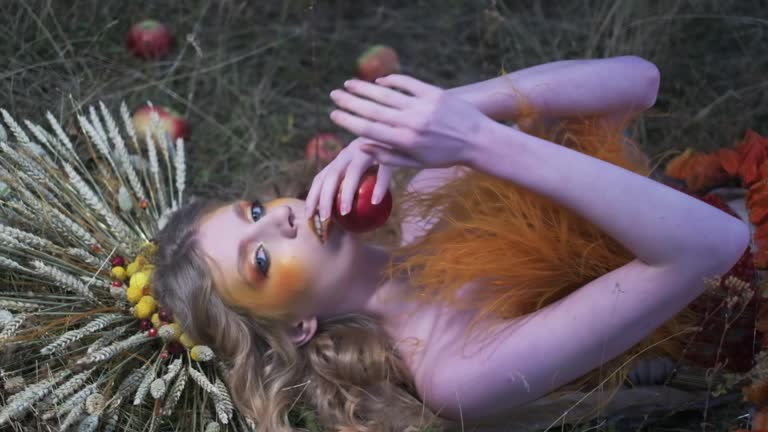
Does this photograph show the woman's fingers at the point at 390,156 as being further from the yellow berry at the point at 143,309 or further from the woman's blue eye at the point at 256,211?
the yellow berry at the point at 143,309

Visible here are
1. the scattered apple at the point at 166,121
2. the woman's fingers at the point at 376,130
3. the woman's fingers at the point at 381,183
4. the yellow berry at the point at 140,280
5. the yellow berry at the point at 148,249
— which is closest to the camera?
the woman's fingers at the point at 376,130

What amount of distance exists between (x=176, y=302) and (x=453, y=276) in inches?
29.8

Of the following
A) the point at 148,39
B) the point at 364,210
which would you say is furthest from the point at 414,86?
the point at 148,39

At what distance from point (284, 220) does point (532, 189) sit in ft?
2.22

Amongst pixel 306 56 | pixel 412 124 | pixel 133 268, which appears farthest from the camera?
pixel 306 56

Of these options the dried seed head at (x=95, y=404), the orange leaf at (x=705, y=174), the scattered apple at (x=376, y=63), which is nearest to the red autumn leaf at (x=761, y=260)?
the orange leaf at (x=705, y=174)

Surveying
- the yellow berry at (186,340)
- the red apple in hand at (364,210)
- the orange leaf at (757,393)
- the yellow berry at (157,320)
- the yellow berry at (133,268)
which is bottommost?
the orange leaf at (757,393)

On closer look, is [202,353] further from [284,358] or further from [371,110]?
[371,110]

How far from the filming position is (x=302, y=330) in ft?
7.82

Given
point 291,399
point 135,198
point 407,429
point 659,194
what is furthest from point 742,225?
point 135,198

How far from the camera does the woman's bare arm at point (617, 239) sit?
1.87m

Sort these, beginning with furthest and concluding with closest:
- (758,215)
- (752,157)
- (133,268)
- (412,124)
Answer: (133,268), (752,157), (758,215), (412,124)

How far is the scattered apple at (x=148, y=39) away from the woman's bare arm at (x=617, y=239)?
2.08m

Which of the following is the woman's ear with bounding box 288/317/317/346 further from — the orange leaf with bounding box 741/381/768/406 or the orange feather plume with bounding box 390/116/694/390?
the orange leaf with bounding box 741/381/768/406
